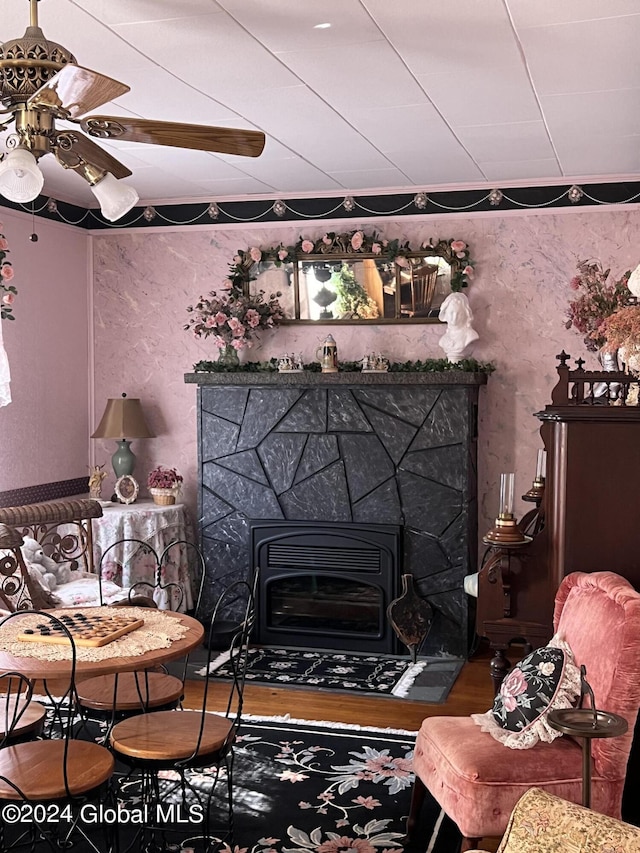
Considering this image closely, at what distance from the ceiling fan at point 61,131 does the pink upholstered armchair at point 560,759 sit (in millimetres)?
1811

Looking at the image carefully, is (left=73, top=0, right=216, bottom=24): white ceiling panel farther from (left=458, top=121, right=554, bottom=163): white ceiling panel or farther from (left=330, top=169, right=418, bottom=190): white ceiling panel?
(left=330, top=169, right=418, bottom=190): white ceiling panel

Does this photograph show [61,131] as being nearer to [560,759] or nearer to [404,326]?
[560,759]

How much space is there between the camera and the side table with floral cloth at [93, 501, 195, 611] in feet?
19.0

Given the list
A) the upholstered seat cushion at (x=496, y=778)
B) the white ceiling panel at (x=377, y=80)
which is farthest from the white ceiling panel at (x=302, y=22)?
the upholstered seat cushion at (x=496, y=778)

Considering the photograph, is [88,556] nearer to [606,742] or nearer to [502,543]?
[502,543]

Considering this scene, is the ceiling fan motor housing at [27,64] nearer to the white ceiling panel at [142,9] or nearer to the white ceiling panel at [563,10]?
the white ceiling panel at [142,9]

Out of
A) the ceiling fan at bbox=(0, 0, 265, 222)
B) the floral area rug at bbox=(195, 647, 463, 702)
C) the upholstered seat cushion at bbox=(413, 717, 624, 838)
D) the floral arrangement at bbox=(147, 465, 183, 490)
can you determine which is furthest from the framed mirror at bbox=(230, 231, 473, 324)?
the upholstered seat cushion at bbox=(413, 717, 624, 838)

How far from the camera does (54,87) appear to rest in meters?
2.25

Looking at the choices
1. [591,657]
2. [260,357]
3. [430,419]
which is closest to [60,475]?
[260,357]

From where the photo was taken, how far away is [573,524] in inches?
139

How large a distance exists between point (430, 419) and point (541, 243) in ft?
4.21

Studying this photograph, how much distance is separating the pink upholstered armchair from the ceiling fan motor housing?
7.38ft

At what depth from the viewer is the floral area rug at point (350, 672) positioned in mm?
5008

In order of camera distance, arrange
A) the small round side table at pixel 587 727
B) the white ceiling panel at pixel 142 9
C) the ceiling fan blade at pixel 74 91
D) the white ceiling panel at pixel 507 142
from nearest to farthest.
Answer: the ceiling fan blade at pixel 74 91, the small round side table at pixel 587 727, the white ceiling panel at pixel 142 9, the white ceiling panel at pixel 507 142
